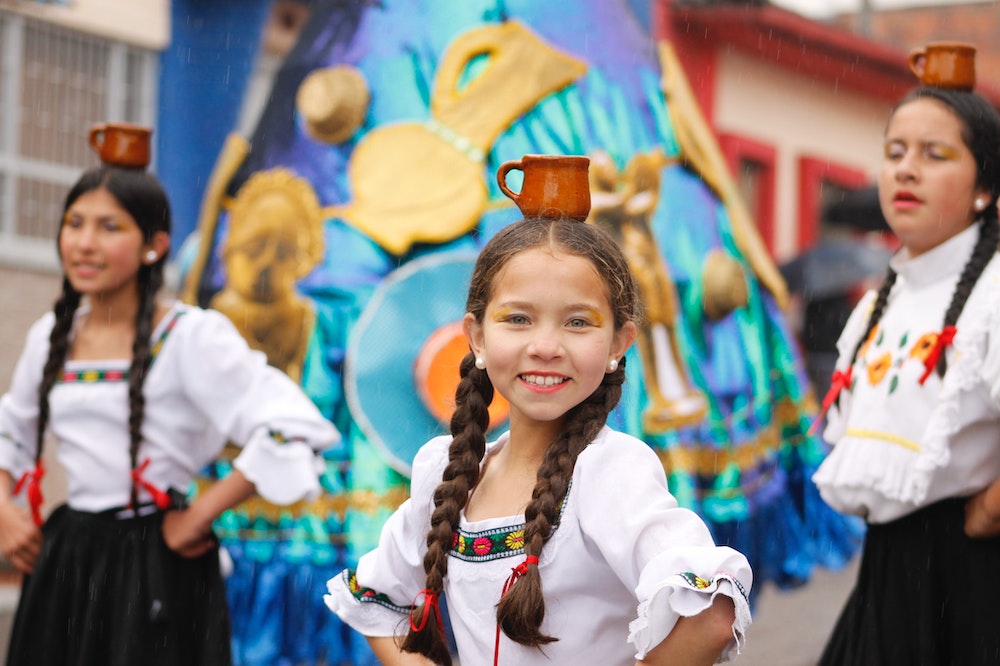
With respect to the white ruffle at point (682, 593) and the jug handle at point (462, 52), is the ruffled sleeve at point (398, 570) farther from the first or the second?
the jug handle at point (462, 52)

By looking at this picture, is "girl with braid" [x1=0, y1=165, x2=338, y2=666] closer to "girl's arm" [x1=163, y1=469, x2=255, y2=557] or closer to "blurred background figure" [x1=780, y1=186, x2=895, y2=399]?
"girl's arm" [x1=163, y1=469, x2=255, y2=557]

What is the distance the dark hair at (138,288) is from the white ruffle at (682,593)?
1811 millimetres

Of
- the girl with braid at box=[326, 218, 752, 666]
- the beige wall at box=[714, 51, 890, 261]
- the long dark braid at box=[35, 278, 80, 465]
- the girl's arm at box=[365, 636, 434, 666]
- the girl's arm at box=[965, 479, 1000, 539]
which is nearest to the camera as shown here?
the girl with braid at box=[326, 218, 752, 666]

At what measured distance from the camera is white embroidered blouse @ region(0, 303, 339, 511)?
140 inches

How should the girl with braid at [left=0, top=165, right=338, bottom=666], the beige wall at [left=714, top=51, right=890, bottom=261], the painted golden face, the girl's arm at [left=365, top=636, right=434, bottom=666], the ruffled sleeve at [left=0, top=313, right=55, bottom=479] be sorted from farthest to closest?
the beige wall at [left=714, top=51, right=890, bottom=261], the painted golden face, the ruffled sleeve at [left=0, top=313, right=55, bottom=479], the girl with braid at [left=0, top=165, right=338, bottom=666], the girl's arm at [left=365, top=636, right=434, bottom=666]

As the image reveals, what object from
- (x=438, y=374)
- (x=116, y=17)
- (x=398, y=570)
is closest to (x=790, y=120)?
(x=116, y=17)

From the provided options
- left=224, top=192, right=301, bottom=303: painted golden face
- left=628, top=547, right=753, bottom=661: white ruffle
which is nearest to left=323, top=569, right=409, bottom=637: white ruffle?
left=628, top=547, right=753, bottom=661: white ruffle

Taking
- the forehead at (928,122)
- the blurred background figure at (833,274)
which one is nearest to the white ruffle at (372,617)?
the forehead at (928,122)

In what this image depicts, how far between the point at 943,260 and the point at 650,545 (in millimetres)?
1616

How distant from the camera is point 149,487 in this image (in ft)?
11.6

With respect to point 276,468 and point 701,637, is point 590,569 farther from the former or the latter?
point 276,468

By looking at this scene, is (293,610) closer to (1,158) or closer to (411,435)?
(411,435)

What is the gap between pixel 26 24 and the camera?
8.88m

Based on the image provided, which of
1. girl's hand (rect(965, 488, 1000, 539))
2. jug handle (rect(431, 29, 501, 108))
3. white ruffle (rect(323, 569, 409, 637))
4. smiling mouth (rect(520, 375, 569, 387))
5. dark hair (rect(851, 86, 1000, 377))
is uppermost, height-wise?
jug handle (rect(431, 29, 501, 108))
